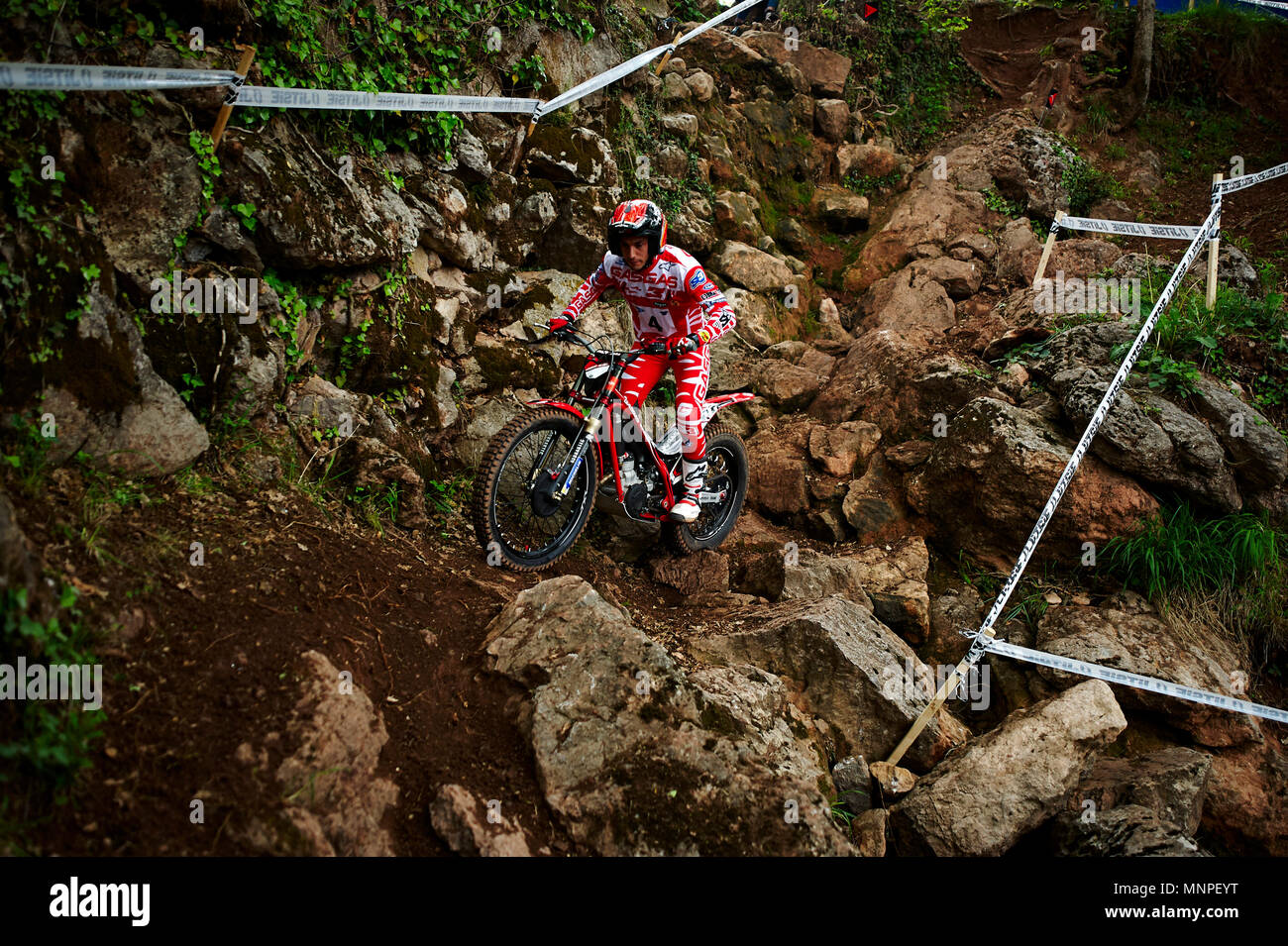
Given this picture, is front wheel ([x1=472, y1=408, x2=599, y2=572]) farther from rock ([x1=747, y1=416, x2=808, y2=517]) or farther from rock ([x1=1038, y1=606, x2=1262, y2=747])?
rock ([x1=1038, y1=606, x2=1262, y2=747])

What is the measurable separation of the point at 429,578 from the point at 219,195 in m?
2.89

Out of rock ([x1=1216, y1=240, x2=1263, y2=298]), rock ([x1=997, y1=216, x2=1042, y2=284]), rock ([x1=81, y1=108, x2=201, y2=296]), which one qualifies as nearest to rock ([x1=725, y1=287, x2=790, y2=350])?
rock ([x1=997, y1=216, x2=1042, y2=284])

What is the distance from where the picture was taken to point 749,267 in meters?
10.7

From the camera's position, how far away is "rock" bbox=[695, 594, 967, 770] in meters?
5.31

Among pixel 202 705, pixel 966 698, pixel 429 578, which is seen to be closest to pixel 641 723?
pixel 429 578

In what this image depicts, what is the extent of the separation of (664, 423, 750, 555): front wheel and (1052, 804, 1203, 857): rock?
3.49m

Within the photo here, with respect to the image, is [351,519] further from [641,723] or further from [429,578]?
[641,723]

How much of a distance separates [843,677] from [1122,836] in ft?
6.08

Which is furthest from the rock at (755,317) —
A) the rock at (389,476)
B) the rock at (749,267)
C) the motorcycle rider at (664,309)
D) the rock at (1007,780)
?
the rock at (1007,780)

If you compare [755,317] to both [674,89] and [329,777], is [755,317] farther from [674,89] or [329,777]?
[329,777]

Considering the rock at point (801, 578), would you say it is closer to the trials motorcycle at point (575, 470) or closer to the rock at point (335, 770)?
the trials motorcycle at point (575, 470)

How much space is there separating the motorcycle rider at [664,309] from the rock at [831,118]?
9.60 metres

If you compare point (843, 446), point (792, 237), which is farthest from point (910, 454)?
point (792, 237)

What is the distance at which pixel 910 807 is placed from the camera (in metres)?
4.72
